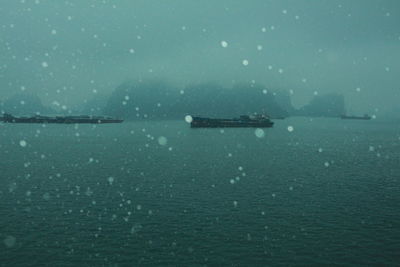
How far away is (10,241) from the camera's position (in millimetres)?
29484

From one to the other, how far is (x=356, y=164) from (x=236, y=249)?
195 ft

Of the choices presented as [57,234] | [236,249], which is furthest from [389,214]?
[57,234]

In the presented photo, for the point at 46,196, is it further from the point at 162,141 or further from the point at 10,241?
the point at 162,141

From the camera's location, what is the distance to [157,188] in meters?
49.3

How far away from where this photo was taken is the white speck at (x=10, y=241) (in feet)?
94.8

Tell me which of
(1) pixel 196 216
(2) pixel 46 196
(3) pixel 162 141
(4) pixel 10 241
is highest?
(3) pixel 162 141

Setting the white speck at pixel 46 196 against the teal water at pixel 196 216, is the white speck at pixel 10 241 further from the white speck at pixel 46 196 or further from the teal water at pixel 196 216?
the white speck at pixel 46 196

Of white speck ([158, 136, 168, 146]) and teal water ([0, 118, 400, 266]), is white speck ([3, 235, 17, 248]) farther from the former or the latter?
white speck ([158, 136, 168, 146])

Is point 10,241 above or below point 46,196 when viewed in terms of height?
below

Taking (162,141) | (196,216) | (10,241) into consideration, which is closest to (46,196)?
(10,241)

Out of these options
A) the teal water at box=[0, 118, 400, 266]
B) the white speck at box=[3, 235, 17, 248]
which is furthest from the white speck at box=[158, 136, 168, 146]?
the white speck at box=[3, 235, 17, 248]

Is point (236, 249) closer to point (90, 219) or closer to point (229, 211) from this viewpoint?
point (229, 211)

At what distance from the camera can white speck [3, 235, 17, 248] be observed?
28.9 m

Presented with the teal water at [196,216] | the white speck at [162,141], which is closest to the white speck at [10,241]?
the teal water at [196,216]
